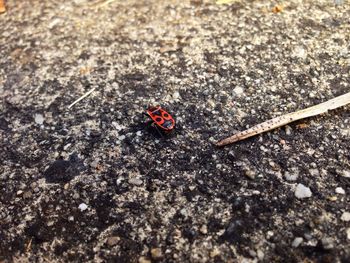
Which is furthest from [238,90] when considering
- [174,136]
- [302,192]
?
[302,192]

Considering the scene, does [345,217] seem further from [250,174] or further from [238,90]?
[238,90]

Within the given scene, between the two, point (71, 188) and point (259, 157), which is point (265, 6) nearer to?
point (259, 157)

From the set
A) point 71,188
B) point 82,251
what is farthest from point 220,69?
point 82,251

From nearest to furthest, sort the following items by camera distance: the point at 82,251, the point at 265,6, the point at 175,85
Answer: the point at 82,251, the point at 175,85, the point at 265,6

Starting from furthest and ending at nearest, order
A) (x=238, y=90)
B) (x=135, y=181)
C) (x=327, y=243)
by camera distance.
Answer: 1. (x=238, y=90)
2. (x=135, y=181)
3. (x=327, y=243)

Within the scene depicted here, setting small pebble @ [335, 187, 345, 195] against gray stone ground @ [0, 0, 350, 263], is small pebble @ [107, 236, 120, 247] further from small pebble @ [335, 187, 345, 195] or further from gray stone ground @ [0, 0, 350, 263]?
small pebble @ [335, 187, 345, 195]

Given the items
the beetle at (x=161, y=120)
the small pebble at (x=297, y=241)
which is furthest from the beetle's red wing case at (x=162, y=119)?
the small pebble at (x=297, y=241)
